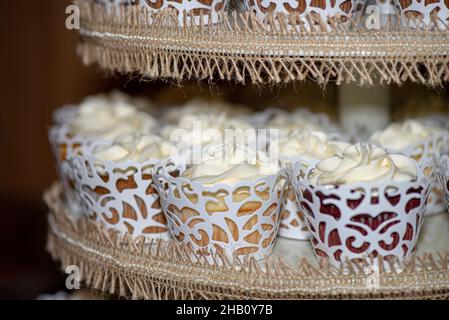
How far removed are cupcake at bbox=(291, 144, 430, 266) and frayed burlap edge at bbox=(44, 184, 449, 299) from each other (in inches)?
1.4

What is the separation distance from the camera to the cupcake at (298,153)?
1.16 meters

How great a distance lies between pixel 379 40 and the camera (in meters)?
0.95

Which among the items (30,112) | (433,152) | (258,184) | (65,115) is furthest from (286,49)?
(30,112)

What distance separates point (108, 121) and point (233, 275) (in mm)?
551

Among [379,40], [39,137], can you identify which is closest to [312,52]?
[379,40]

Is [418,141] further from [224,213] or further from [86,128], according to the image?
[86,128]

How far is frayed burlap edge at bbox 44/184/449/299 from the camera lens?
96 cm

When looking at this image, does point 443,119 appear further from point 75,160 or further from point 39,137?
point 39,137

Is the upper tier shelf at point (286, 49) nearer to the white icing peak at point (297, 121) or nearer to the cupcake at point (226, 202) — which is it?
the cupcake at point (226, 202)

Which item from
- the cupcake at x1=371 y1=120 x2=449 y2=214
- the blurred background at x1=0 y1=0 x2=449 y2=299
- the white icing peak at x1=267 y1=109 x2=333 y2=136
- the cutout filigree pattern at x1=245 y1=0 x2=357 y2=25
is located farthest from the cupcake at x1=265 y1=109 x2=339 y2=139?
the blurred background at x1=0 y1=0 x2=449 y2=299

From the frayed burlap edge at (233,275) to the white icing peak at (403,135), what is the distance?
248 millimetres

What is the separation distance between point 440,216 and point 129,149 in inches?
22.5

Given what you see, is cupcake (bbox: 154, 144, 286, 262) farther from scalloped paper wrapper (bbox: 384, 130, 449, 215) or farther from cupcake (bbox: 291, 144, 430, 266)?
scalloped paper wrapper (bbox: 384, 130, 449, 215)

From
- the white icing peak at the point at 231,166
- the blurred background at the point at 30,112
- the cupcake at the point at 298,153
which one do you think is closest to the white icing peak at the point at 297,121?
the cupcake at the point at 298,153
